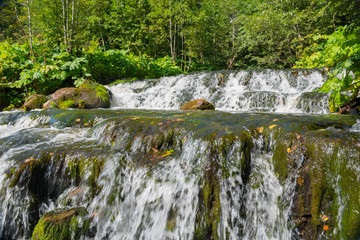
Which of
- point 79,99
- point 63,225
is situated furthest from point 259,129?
point 79,99

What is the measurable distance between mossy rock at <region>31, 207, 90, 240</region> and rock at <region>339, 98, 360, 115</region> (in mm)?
4798

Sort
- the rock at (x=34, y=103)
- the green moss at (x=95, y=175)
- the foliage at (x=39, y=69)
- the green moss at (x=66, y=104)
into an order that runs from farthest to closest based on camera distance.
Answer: the foliage at (x=39, y=69), the rock at (x=34, y=103), the green moss at (x=66, y=104), the green moss at (x=95, y=175)

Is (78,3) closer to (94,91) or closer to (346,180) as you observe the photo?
(94,91)

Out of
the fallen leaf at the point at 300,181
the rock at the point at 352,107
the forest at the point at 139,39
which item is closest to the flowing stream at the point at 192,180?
the fallen leaf at the point at 300,181

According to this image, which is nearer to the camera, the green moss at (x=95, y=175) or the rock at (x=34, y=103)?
the green moss at (x=95, y=175)

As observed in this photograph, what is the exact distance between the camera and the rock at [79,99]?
775 centimetres

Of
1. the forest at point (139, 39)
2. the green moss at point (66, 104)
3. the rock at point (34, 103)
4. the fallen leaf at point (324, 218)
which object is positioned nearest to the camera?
the fallen leaf at point (324, 218)

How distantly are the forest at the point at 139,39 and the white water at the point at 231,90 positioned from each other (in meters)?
1.38

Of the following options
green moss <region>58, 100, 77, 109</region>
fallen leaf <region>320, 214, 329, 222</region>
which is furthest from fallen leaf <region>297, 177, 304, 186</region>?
green moss <region>58, 100, 77, 109</region>

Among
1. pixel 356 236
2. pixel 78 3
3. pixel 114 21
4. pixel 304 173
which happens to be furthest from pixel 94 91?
pixel 114 21

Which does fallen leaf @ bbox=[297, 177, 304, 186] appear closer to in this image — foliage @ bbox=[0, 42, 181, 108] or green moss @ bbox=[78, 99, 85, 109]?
green moss @ bbox=[78, 99, 85, 109]

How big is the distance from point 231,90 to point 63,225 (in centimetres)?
799

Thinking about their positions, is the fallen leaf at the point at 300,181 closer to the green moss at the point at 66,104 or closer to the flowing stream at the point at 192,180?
the flowing stream at the point at 192,180

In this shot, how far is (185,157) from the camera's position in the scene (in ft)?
9.75
